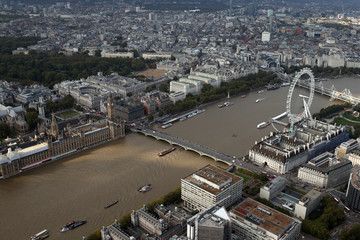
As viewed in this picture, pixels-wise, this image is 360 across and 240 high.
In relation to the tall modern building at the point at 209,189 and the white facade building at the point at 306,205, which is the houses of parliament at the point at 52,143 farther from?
the white facade building at the point at 306,205

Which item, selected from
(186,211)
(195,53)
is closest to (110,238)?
(186,211)

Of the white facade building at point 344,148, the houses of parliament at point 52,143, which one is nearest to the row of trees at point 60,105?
the houses of parliament at point 52,143

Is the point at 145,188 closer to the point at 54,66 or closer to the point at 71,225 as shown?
the point at 71,225

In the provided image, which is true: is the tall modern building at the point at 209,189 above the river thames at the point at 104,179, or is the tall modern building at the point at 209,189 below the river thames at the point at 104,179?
above

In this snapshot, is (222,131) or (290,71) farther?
(290,71)

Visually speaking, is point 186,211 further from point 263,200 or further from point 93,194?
point 93,194
